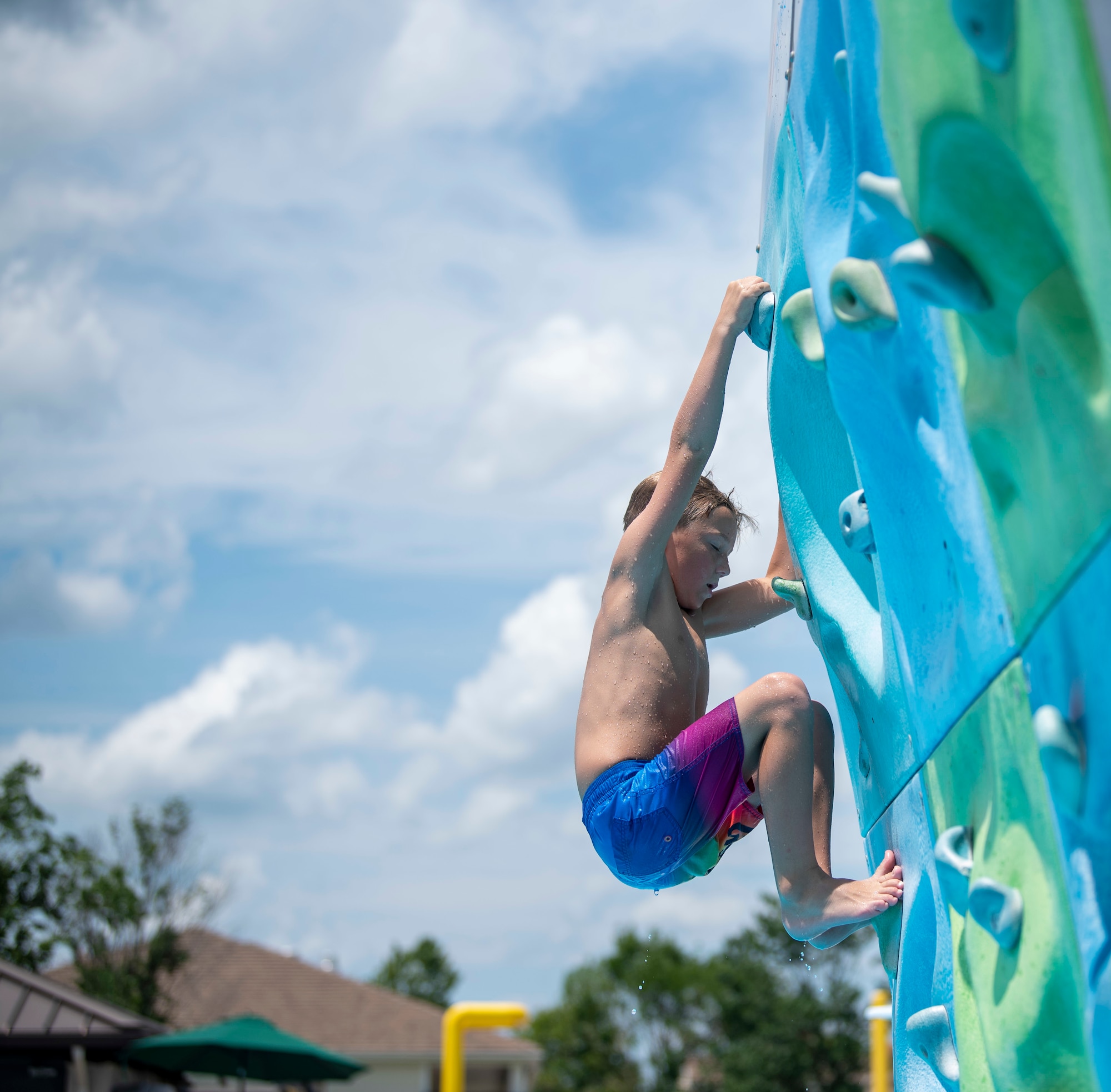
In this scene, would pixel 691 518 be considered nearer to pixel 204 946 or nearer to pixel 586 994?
pixel 204 946

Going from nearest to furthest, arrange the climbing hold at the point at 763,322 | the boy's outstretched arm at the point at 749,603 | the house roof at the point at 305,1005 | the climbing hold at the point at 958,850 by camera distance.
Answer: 1. the climbing hold at the point at 958,850
2. the climbing hold at the point at 763,322
3. the boy's outstretched arm at the point at 749,603
4. the house roof at the point at 305,1005

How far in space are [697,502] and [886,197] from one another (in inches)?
67.0

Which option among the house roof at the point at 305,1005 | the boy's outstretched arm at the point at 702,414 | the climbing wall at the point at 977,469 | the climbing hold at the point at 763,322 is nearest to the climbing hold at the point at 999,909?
the climbing wall at the point at 977,469

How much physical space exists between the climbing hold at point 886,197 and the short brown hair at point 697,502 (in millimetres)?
1529

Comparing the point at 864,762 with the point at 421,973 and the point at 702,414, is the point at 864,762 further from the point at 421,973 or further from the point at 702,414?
the point at 421,973

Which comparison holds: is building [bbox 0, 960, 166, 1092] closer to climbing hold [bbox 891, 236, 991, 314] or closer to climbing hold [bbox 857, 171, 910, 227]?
climbing hold [bbox 857, 171, 910, 227]

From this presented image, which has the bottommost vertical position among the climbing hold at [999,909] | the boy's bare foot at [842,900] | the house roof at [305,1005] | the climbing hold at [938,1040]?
the climbing hold at [938,1040]

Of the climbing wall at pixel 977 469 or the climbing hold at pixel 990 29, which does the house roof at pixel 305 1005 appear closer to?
the climbing wall at pixel 977 469

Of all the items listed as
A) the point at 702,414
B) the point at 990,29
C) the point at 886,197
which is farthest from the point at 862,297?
the point at 702,414

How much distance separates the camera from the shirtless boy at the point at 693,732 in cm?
284

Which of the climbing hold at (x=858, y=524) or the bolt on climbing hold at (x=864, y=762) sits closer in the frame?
the climbing hold at (x=858, y=524)

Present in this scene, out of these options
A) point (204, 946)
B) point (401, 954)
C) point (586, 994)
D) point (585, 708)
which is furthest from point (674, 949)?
point (585, 708)

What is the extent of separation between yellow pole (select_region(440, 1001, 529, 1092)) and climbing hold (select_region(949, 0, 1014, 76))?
8.94m

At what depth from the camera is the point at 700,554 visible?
3.47 meters
